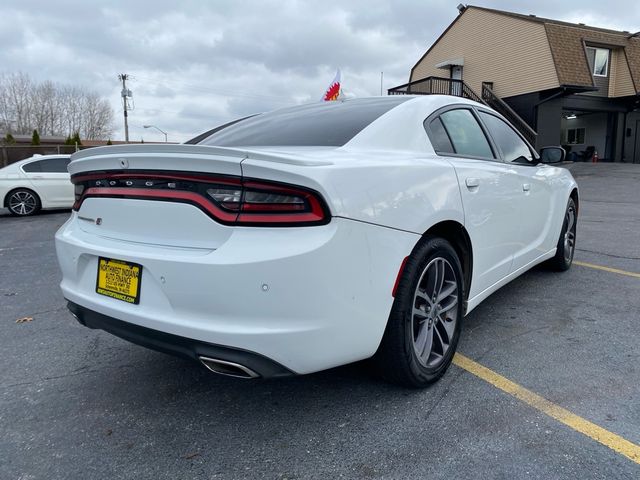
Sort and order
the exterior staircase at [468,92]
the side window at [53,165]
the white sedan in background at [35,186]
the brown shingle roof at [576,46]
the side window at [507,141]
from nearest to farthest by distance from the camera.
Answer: the side window at [507,141] → the white sedan in background at [35,186] → the side window at [53,165] → the brown shingle roof at [576,46] → the exterior staircase at [468,92]

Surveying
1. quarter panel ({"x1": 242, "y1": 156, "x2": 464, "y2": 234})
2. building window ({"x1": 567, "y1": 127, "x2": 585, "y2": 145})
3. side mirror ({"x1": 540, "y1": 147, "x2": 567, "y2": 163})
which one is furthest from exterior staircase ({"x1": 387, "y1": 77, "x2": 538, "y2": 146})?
quarter panel ({"x1": 242, "y1": 156, "x2": 464, "y2": 234})

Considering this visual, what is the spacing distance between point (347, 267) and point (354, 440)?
31.0 inches

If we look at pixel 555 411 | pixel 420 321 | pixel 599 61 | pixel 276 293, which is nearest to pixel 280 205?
pixel 276 293

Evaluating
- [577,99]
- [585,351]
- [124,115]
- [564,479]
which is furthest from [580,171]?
[124,115]

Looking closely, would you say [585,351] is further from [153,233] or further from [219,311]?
[153,233]

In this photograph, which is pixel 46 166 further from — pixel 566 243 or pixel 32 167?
pixel 566 243

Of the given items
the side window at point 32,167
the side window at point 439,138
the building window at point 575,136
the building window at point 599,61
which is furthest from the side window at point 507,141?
the building window at point 575,136

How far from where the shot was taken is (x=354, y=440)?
2109 mm

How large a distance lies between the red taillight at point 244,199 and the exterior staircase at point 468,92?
65.3 ft

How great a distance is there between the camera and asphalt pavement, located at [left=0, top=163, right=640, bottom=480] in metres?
1.95

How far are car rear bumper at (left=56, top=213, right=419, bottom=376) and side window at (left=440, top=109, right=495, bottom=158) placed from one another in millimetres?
1207

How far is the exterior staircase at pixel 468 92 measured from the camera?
67.5 ft

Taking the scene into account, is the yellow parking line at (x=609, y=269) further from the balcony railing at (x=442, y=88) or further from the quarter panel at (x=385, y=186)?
the balcony railing at (x=442, y=88)

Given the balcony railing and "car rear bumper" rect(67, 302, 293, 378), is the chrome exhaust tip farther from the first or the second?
the balcony railing
